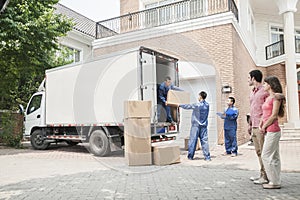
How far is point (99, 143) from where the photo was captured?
941 cm

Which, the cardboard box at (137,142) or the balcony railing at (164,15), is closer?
the cardboard box at (137,142)

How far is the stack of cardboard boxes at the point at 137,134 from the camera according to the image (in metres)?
7.42

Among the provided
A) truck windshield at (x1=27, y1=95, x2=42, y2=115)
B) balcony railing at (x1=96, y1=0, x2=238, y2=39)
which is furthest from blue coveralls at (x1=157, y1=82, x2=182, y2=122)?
truck windshield at (x1=27, y1=95, x2=42, y2=115)

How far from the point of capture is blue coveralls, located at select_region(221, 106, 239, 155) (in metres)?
9.10

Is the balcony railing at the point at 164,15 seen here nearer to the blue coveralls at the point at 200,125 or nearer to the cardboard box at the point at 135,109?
the blue coveralls at the point at 200,125

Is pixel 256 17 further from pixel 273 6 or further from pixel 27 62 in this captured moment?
Result: pixel 27 62

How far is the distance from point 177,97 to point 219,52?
4195 millimetres

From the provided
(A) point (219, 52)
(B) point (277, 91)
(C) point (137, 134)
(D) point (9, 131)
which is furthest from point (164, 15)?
(B) point (277, 91)

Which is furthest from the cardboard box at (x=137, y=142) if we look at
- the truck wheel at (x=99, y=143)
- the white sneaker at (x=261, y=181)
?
the white sneaker at (x=261, y=181)

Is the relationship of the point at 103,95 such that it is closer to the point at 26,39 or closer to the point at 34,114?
the point at 34,114

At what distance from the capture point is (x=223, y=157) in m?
8.77

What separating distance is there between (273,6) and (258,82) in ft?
49.2

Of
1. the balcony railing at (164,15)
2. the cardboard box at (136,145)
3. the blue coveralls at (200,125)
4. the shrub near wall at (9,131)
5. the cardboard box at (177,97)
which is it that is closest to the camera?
the cardboard box at (136,145)

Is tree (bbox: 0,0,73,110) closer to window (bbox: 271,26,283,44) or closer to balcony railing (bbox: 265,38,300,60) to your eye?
balcony railing (bbox: 265,38,300,60)
